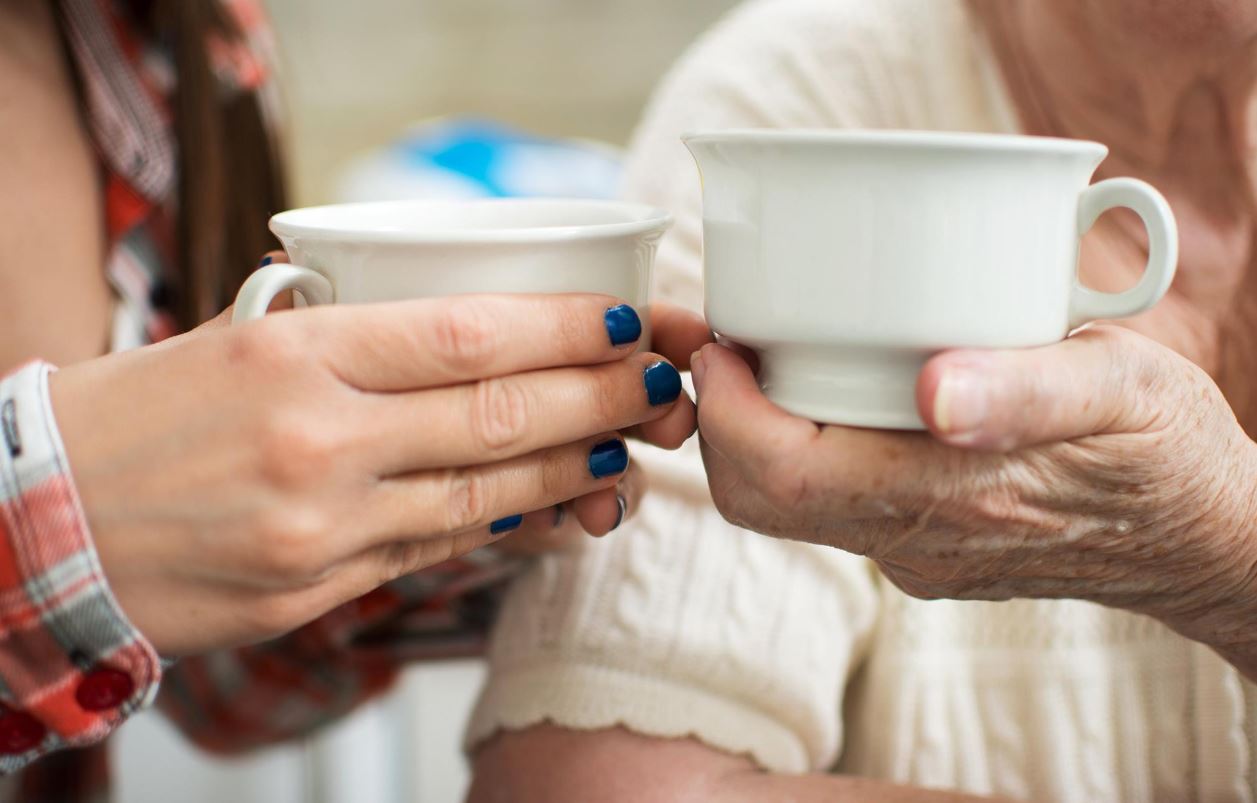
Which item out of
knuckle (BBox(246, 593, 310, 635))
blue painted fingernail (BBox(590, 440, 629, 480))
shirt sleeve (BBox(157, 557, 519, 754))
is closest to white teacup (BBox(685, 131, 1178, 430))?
blue painted fingernail (BBox(590, 440, 629, 480))

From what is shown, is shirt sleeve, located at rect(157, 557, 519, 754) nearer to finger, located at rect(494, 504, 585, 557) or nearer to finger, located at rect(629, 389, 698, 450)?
finger, located at rect(494, 504, 585, 557)

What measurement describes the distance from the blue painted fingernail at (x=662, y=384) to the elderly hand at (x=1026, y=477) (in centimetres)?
2

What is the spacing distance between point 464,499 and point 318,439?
82 millimetres

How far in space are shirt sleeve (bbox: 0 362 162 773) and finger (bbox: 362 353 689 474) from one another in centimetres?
15

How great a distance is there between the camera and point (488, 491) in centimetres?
Result: 51

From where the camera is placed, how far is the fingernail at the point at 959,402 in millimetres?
416

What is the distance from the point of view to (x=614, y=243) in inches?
19.5

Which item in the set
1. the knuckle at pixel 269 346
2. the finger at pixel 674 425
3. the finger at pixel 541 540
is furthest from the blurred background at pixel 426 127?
the knuckle at pixel 269 346

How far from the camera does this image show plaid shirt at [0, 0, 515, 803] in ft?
1.59

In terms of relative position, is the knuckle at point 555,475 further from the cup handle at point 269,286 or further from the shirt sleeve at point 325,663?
the shirt sleeve at point 325,663

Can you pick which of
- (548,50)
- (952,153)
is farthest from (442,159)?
(952,153)

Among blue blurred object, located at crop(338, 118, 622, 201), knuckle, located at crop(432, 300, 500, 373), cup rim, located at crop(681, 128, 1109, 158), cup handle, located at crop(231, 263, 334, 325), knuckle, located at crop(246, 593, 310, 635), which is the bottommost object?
blue blurred object, located at crop(338, 118, 622, 201)

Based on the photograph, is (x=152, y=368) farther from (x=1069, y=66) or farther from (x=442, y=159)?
(x=442, y=159)

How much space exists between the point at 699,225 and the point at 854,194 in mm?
361
